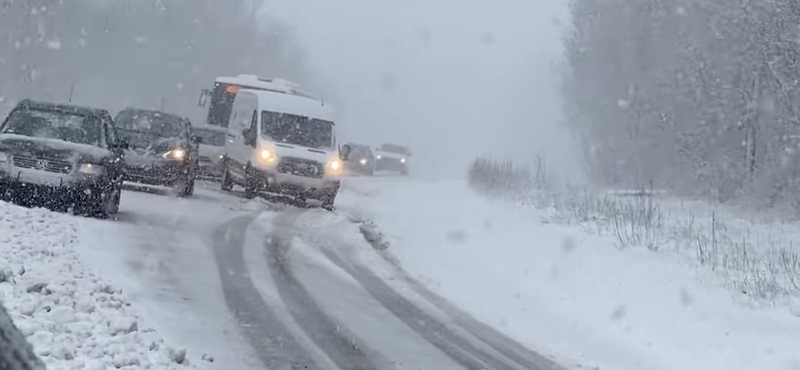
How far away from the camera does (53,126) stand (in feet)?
50.1

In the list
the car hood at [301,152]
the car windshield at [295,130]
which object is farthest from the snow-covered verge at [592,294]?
the car windshield at [295,130]

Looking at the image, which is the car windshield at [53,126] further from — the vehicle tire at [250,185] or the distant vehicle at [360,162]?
the distant vehicle at [360,162]

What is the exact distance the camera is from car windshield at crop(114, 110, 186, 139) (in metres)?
20.7

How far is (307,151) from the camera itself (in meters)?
22.5

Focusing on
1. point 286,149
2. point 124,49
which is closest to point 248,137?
point 286,149

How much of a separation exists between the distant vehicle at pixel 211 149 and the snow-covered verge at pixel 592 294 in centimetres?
864

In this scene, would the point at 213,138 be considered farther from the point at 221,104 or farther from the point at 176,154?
the point at 176,154

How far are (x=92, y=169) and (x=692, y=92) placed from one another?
2720cm

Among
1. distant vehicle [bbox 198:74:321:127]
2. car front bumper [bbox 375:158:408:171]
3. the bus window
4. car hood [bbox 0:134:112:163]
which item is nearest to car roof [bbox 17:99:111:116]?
car hood [bbox 0:134:112:163]

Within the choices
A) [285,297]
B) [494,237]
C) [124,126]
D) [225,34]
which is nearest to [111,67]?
[225,34]

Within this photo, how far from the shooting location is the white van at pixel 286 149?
22062 mm

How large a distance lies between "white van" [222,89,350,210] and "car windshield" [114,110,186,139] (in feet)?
6.49

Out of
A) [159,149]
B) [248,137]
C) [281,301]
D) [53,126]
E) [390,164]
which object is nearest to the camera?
[281,301]

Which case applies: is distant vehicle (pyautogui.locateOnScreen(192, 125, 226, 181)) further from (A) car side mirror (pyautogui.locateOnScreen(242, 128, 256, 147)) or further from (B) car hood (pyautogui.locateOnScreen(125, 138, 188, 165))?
(B) car hood (pyautogui.locateOnScreen(125, 138, 188, 165))
